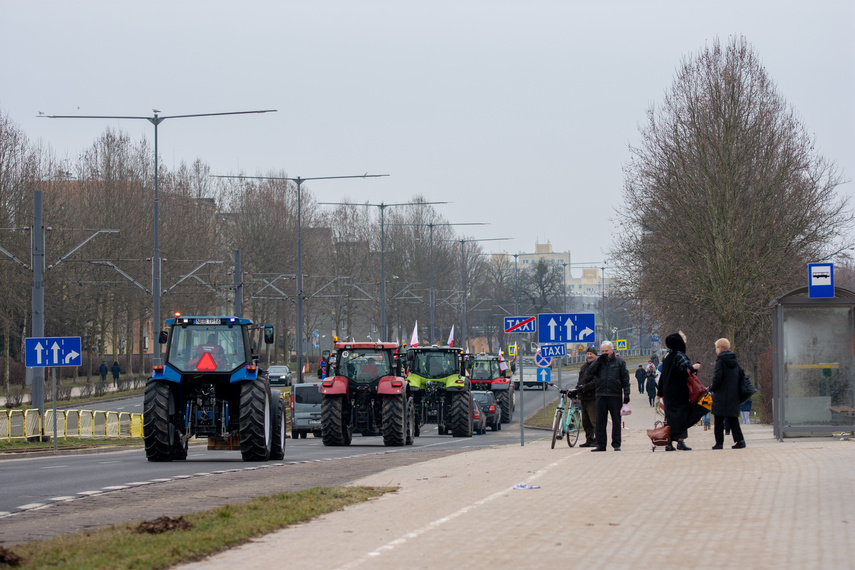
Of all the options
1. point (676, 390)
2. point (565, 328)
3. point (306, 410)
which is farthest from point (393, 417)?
point (306, 410)

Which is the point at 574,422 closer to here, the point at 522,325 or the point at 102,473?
the point at 522,325

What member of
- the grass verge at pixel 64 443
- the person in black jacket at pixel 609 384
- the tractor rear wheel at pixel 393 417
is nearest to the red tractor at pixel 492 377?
the grass verge at pixel 64 443

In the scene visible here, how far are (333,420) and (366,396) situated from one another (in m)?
1.13

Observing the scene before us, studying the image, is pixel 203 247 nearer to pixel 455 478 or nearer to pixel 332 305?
pixel 332 305

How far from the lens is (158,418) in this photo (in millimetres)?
20281

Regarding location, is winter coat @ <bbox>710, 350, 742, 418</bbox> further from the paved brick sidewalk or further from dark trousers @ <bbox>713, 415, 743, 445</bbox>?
the paved brick sidewalk

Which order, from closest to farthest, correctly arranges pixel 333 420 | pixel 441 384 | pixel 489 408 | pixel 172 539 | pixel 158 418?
pixel 172 539, pixel 158 418, pixel 333 420, pixel 441 384, pixel 489 408

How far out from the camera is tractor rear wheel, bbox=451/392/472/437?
33.6 meters

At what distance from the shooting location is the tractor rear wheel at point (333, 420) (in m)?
27.5

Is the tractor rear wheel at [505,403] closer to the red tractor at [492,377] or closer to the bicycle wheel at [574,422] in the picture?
the red tractor at [492,377]

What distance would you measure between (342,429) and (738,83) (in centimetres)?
2228

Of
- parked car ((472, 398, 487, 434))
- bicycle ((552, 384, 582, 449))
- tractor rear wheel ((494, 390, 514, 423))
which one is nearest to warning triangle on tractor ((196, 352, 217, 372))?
bicycle ((552, 384, 582, 449))

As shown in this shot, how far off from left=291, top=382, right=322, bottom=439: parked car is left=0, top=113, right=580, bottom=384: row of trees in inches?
270

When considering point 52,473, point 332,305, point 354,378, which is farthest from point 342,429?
point 332,305
